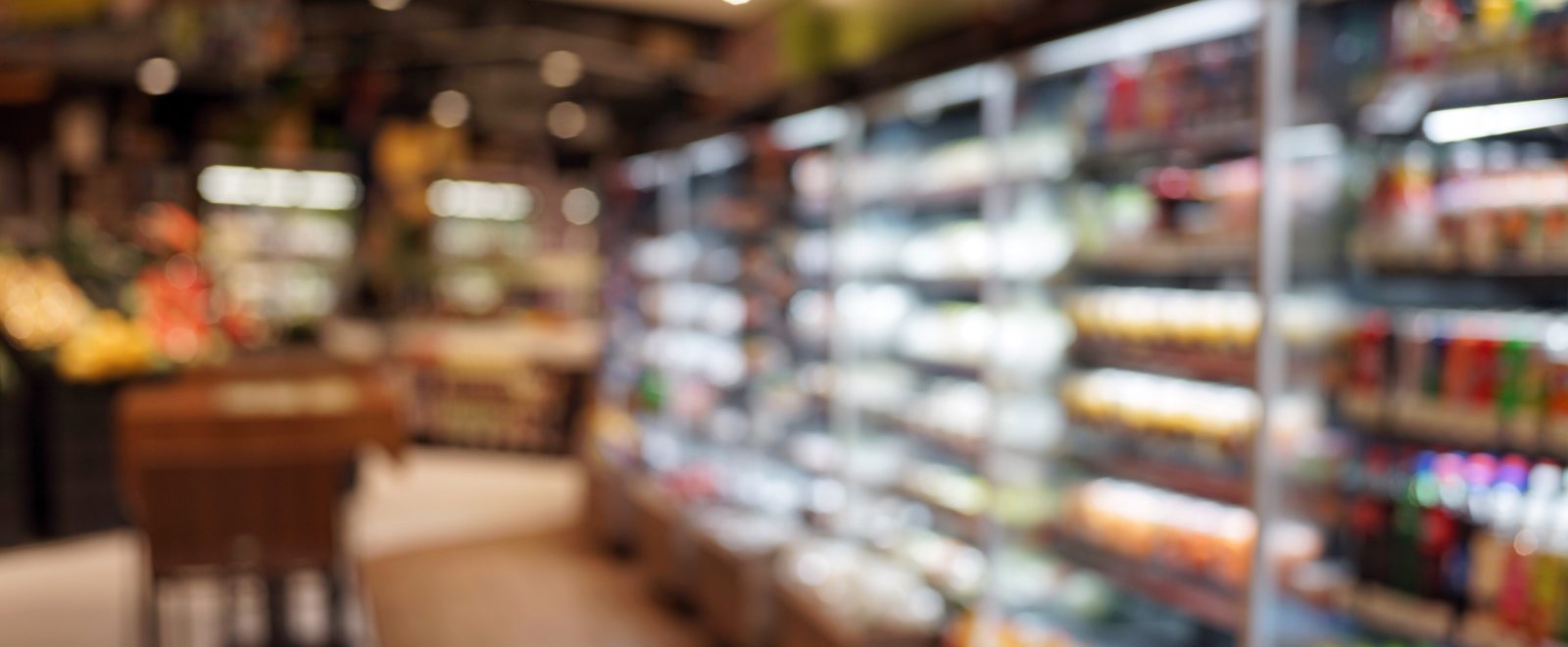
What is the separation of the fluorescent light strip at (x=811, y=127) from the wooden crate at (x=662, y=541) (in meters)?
1.87

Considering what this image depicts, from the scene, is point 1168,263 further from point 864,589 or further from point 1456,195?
point 864,589

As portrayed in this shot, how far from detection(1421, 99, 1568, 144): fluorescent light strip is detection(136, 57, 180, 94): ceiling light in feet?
26.4

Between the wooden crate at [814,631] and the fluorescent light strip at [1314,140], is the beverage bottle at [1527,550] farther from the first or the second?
the wooden crate at [814,631]

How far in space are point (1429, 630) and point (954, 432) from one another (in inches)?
81.1

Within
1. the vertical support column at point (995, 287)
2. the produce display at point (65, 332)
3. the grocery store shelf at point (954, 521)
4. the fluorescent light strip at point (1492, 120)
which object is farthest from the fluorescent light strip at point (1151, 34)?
the produce display at point (65, 332)

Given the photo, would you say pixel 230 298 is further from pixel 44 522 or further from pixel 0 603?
pixel 0 603

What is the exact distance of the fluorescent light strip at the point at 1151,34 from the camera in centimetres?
294

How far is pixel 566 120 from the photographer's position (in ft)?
35.6

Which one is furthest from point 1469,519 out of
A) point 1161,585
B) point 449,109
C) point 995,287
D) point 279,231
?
point 279,231

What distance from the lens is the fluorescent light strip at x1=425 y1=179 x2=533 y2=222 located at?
1149 cm

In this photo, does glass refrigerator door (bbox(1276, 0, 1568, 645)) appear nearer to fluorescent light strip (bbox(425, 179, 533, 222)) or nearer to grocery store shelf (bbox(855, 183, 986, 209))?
grocery store shelf (bbox(855, 183, 986, 209))

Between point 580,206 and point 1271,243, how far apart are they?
9.91 m

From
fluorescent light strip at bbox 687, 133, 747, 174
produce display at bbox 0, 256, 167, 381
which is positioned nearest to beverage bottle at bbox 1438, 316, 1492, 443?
fluorescent light strip at bbox 687, 133, 747, 174

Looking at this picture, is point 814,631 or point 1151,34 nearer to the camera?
point 1151,34
